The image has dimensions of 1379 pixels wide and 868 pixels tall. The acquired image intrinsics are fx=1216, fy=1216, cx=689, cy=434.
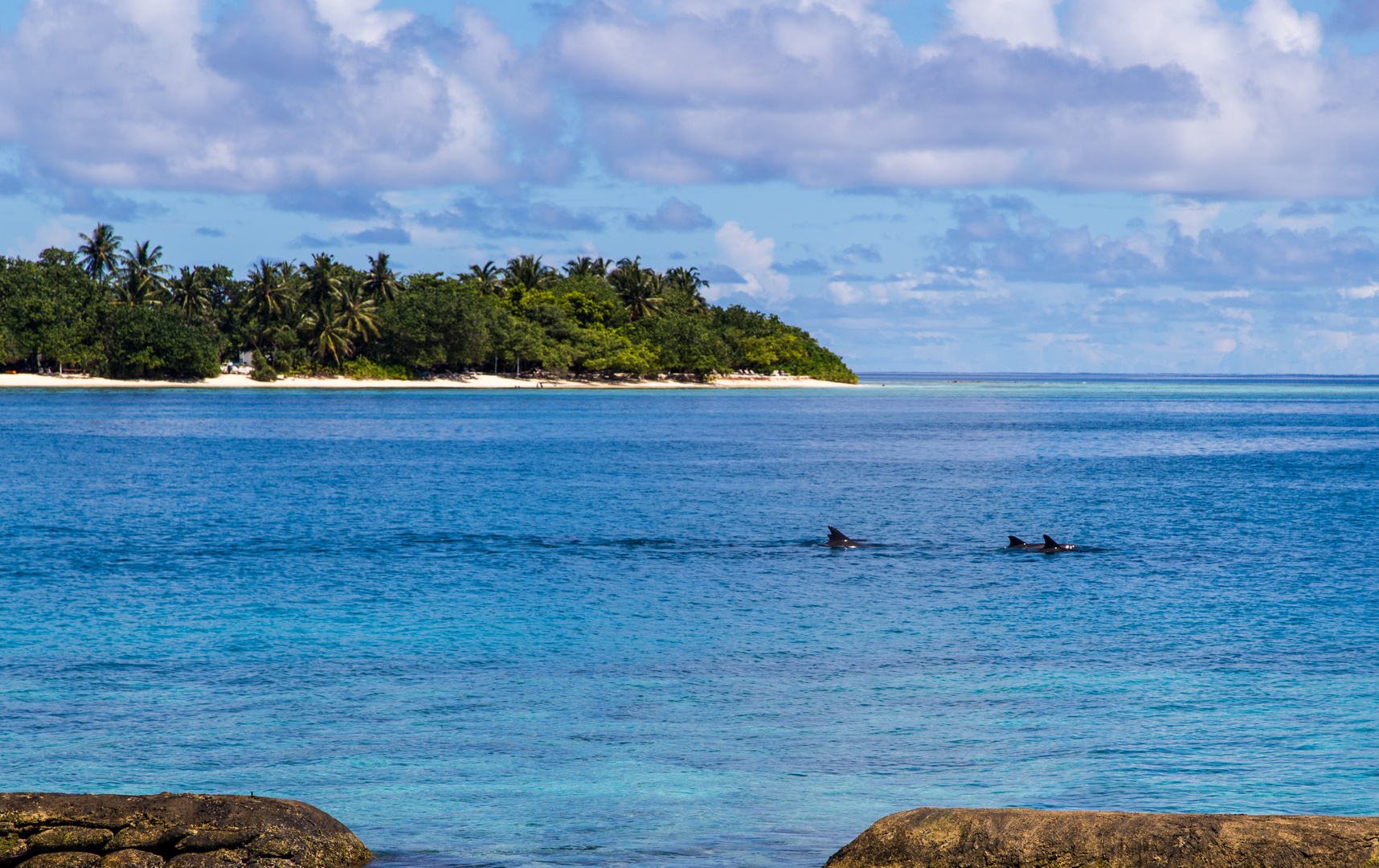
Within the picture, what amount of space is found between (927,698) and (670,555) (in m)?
12.8

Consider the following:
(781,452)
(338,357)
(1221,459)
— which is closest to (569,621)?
(781,452)

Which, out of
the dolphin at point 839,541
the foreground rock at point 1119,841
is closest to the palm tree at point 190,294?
the dolphin at point 839,541

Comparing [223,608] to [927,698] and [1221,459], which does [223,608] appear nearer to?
[927,698]

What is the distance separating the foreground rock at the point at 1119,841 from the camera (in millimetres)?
6262

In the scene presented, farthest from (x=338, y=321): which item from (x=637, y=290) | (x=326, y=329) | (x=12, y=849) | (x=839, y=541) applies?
(x=12, y=849)

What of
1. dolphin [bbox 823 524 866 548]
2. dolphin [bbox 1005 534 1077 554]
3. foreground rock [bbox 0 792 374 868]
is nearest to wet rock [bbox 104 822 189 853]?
foreground rock [bbox 0 792 374 868]

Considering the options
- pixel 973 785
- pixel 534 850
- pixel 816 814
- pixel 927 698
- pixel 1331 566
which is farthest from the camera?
pixel 1331 566

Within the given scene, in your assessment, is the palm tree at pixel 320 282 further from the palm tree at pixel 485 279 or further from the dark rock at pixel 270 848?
the dark rock at pixel 270 848

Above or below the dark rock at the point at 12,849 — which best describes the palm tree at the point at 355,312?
above

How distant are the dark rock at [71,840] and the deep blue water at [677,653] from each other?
2.49 m

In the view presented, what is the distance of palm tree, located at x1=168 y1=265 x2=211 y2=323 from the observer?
13175 centimetres

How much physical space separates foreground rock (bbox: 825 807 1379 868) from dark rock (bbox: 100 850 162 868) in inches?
155

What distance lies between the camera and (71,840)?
6.82 m

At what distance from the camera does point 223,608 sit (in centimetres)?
1981
